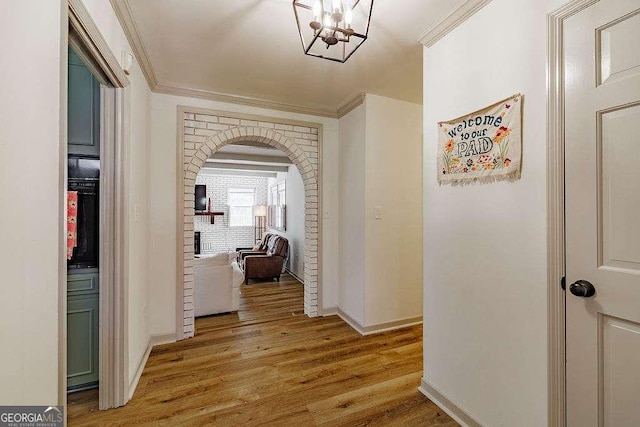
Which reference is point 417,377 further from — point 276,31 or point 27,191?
point 276,31

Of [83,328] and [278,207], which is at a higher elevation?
[278,207]

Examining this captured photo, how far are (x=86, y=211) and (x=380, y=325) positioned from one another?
113 inches

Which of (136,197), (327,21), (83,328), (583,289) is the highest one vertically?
(327,21)

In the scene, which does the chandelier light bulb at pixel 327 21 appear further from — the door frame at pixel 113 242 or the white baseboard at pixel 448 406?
the white baseboard at pixel 448 406

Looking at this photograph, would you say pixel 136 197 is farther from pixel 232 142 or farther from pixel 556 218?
pixel 556 218

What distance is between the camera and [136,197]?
2.22 m

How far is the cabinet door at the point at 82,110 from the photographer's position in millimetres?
1987

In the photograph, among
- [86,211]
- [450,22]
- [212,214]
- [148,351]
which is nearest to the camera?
[450,22]

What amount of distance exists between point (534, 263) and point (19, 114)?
2.11m

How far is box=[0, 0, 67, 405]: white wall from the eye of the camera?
80 cm

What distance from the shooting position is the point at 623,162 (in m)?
1.11

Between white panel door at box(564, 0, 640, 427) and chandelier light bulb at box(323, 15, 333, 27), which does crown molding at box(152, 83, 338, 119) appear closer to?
chandelier light bulb at box(323, 15, 333, 27)

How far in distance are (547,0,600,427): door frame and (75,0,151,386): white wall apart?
2321 mm

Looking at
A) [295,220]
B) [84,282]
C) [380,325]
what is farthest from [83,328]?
[295,220]
